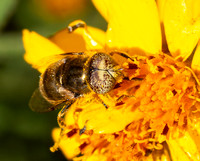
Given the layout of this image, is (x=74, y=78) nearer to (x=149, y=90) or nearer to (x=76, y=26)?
(x=149, y=90)

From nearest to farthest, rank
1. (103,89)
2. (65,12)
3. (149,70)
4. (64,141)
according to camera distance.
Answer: (103,89)
(149,70)
(64,141)
(65,12)

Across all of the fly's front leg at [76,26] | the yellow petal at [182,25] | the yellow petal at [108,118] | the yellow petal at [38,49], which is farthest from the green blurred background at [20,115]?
the yellow petal at [182,25]

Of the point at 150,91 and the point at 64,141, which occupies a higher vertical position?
the point at 150,91

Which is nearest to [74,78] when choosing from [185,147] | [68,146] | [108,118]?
[108,118]

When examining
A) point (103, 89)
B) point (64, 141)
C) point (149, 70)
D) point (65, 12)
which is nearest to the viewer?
point (103, 89)

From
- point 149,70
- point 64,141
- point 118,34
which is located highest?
point 118,34

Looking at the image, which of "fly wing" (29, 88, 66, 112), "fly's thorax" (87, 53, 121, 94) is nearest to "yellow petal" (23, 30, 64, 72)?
"fly wing" (29, 88, 66, 112)

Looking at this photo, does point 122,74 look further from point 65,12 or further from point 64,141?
point 65,12

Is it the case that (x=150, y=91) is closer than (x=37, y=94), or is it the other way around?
(x=150, y=91)

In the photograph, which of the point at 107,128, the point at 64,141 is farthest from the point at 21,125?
the point at 107,128
